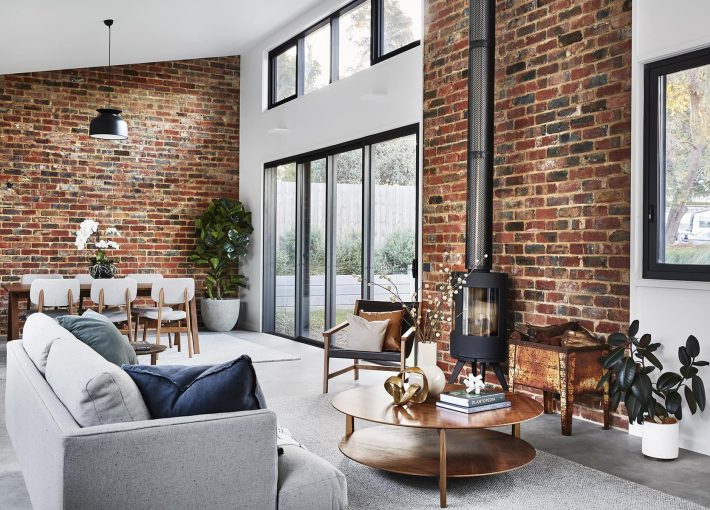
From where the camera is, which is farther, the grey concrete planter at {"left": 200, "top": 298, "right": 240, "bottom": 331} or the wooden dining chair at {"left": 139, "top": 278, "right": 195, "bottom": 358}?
the grey concrete planter at {"left": 200, "top": 298, "right": 240, "bottom": 331}

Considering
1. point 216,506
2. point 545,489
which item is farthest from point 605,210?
point 216,506

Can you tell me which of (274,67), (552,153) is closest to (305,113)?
(274,67)

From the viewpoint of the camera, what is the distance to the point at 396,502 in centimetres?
328

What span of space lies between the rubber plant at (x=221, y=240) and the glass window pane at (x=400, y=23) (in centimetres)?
378

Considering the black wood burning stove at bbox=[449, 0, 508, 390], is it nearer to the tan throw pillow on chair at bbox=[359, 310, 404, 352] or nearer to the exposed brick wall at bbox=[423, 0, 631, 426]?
the exposed brick wall at bbox=[423, 0, 631, 426]

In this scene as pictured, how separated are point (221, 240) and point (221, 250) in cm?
18

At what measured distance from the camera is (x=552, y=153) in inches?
204

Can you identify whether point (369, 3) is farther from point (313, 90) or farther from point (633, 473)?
point (633, 473)

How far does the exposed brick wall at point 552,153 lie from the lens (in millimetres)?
4699

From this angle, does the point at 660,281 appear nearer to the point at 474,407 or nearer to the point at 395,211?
the point at 474,407

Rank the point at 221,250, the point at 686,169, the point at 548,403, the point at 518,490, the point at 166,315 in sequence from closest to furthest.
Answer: the point at 518,490 < the point at 686,169 < the point at 548,403 < the point at 166,315 < the point at 221,250

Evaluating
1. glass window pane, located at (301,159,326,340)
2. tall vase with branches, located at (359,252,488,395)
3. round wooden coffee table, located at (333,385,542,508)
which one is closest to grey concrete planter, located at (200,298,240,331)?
glass window pane, located at (301,159,326,340)

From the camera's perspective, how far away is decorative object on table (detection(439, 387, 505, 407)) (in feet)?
11.8

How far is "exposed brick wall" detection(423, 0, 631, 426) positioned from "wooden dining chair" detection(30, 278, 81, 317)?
3.91 m
